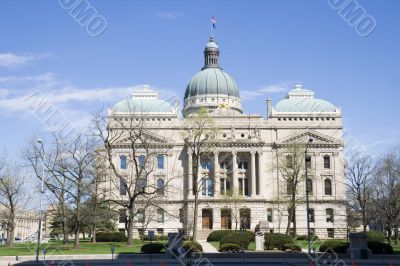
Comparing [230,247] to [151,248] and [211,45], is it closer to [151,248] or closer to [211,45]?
[151,248]

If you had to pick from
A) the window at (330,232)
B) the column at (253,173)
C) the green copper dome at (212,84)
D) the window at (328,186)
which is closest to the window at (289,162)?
the column at (253,173)

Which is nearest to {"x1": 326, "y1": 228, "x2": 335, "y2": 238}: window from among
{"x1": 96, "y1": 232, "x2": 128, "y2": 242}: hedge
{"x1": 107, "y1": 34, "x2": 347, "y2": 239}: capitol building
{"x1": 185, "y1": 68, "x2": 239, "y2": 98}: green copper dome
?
{"x1": 107, "y1": 34, "x2": 347, "y2": 239}: capitol building

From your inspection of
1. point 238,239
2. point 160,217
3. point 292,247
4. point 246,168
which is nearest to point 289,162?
point 246,168

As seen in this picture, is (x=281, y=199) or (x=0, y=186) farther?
(x=281, y=199)

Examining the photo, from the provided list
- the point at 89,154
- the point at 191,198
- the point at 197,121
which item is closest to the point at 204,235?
the point at 191,198

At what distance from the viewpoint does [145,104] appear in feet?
319

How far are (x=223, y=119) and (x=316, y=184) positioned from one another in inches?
759

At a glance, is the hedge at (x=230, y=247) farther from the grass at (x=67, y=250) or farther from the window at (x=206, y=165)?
the window at (x=206, y=165)

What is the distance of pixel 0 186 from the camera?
227 ft

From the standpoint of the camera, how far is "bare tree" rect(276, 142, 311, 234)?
242 ft

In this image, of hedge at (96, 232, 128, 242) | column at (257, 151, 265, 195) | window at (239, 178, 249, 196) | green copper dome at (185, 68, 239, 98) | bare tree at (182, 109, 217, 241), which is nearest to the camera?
bare tree at (182, 109, 217, 241)

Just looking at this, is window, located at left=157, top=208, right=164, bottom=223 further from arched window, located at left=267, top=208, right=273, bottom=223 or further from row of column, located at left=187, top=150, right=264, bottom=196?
arched window, located at left=267, top=208, right=273, bottom=223

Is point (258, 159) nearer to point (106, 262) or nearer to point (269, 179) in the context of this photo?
point (269, 179)

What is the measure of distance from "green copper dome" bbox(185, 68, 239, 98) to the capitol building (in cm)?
829
